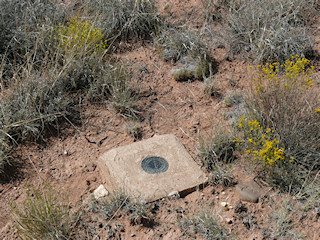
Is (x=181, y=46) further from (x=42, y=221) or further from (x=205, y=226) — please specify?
(x=42, y=221)

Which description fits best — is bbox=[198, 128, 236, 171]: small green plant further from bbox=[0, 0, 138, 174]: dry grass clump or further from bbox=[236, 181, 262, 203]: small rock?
bbox=[0, 0, 138, 174]: dry grass clump

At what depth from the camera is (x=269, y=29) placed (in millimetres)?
5379

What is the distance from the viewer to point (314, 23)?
583 centimetres

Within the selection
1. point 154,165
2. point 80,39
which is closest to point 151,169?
point 154,165

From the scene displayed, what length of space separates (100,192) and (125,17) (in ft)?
9.38

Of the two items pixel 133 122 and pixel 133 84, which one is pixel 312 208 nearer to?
pixel 133 122

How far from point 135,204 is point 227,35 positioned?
2928 millimetres

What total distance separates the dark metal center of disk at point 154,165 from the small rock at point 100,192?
1.36 feet

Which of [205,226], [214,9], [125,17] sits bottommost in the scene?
[205,226]

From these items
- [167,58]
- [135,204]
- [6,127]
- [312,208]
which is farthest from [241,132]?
[6,127]

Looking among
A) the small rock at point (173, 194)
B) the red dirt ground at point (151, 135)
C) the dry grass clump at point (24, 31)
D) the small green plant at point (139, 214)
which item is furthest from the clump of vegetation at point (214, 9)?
the small green plant at point (139, 214)

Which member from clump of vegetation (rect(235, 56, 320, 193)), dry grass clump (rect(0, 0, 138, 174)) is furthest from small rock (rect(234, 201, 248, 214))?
dry grass clump (rect(0, 0, 138, 174))

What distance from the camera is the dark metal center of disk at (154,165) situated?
4.00m

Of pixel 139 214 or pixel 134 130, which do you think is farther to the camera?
pixel 134 130
